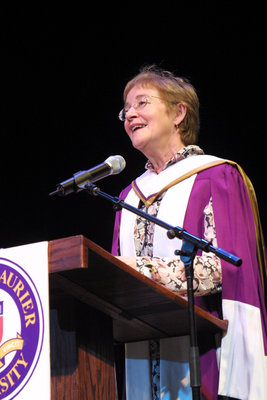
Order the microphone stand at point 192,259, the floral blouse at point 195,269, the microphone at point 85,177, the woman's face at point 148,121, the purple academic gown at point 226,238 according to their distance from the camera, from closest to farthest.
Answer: the microphone stand at point 192,259, the microphone at point 85,177, the floral blouse at point 195,269, the purple academic gown at point 226,238, the woman's face at point 148,121

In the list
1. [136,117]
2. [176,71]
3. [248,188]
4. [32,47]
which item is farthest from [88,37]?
[248,188]

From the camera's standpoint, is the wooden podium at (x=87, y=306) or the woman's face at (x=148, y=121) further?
the woman's face at (x=148, y=121)

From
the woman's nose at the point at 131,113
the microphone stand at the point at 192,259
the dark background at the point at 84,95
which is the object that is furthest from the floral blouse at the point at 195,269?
the dark background at the point at 84,95

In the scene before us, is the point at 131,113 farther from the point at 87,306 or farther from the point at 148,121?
the point at 87,306

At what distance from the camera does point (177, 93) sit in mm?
2820

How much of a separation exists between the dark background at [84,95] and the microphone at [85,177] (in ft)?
6.44

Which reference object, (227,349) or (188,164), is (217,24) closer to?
(188,164)

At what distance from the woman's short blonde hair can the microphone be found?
2.87ft

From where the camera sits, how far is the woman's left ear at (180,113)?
2802 millimetres

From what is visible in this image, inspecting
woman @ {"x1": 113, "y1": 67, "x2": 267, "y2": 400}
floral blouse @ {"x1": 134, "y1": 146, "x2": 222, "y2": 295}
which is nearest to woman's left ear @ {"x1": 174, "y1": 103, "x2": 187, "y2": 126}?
woman @ {"x1": 113, "y1": 67, "x2": 267, "y2": 400}

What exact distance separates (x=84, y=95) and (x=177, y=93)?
1.63 metres

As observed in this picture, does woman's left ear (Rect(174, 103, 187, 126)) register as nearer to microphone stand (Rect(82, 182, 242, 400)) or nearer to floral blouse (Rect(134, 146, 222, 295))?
floral blouse (Rect(134, 146, 222, 295))

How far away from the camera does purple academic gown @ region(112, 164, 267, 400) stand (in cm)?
212

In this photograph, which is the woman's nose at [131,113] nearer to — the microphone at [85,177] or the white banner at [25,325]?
the microphone at [85,177]
